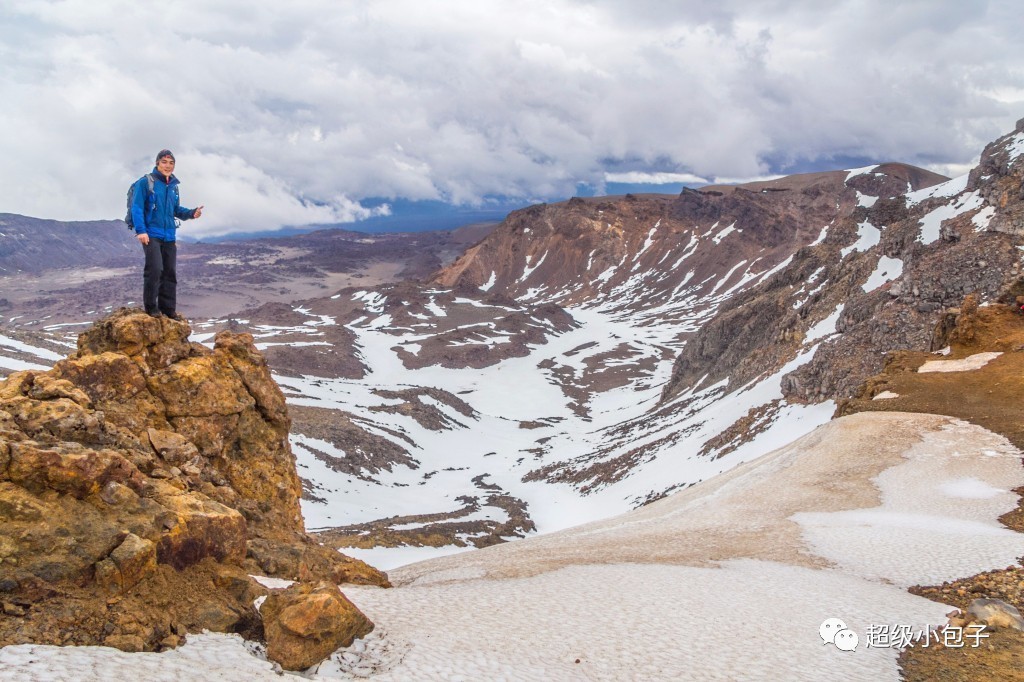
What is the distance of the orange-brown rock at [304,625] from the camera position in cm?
812

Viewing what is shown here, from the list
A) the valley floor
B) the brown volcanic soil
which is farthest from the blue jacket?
the brown volcanic soil

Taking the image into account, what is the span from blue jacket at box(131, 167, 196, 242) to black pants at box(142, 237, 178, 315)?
27cm

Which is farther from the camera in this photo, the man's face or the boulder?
the man's face

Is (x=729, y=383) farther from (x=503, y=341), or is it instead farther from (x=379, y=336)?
(x=379, y=336)

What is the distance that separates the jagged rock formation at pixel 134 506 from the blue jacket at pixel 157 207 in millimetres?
2279

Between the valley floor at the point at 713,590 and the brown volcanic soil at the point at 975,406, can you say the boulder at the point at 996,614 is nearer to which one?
the brown volcanic soil at the point at 975,406

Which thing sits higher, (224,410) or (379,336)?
(224,410)

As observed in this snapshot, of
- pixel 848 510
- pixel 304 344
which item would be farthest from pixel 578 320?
pixel 848 510

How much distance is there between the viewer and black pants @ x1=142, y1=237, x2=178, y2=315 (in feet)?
41.1

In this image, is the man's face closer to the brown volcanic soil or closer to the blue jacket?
the blue jacket

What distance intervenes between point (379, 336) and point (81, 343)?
A: 128816 millimetres

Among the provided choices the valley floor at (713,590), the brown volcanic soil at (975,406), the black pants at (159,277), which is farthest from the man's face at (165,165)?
the brown volcanic soil at (975,406)

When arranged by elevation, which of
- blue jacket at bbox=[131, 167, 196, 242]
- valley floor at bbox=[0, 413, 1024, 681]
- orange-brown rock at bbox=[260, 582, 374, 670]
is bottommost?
valley floor at bbox=[0, 413, 1024, 681]

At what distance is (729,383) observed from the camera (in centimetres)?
6053
